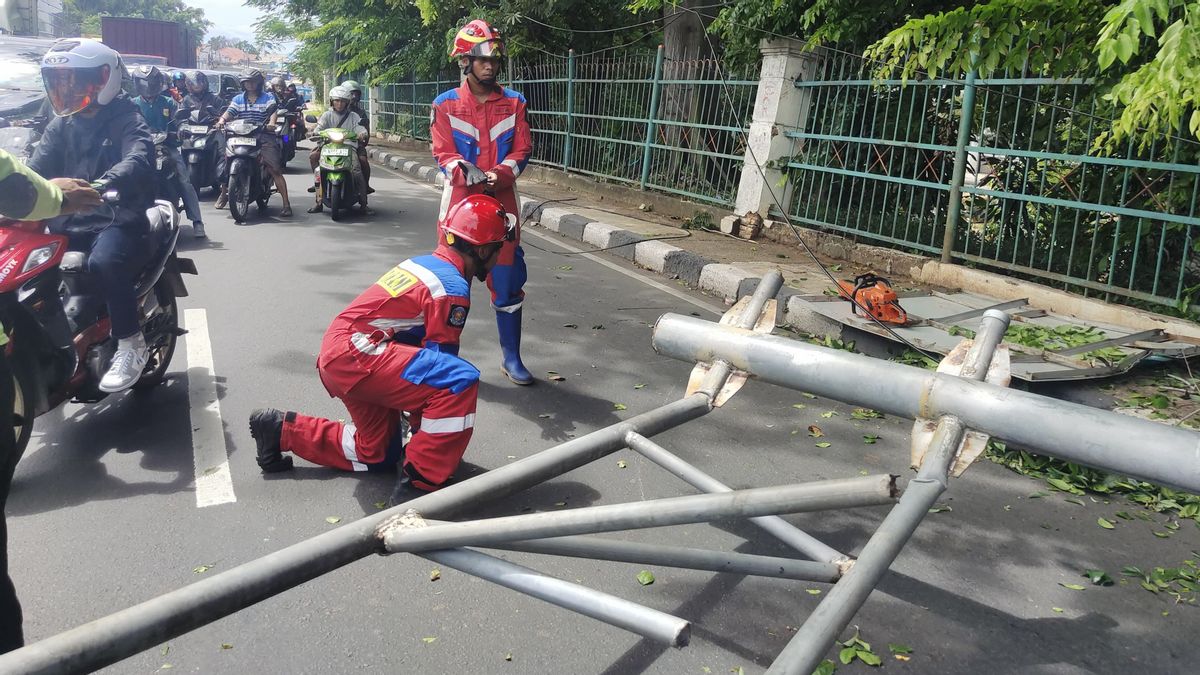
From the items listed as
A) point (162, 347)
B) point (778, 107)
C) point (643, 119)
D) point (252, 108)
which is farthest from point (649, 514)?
point (643, 119)

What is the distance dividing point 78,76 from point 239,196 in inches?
225

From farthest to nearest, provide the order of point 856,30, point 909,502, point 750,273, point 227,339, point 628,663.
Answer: point 856,30 → point 750,273 → point 227,339 → point 628,663 → point 909,502

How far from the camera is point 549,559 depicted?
127 inches

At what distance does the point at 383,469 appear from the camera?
3910 millimetres

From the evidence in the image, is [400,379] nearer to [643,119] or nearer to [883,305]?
[883,305]

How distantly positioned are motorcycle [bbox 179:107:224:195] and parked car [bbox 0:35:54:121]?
167 centimetres

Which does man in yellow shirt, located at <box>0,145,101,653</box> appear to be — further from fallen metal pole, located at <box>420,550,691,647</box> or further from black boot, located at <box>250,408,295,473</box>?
fallen metal pole, located at <box>420,550,691,647</box>

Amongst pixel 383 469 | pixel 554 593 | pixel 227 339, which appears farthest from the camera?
pixel 227 339

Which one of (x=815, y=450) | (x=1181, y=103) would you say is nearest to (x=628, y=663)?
(x=815, y=450)

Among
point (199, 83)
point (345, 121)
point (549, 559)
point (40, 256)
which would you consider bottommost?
point (549, 559)

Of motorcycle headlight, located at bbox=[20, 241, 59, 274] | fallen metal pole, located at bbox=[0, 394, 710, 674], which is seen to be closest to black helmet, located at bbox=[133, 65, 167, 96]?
motorcycle headlight, located at bbox=[20, 241, 59, 274]

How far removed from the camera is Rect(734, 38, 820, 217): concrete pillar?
30.0 feet

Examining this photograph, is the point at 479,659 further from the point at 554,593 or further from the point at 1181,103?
the point at 1181,103

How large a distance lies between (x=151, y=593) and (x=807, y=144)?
7.71 metres
